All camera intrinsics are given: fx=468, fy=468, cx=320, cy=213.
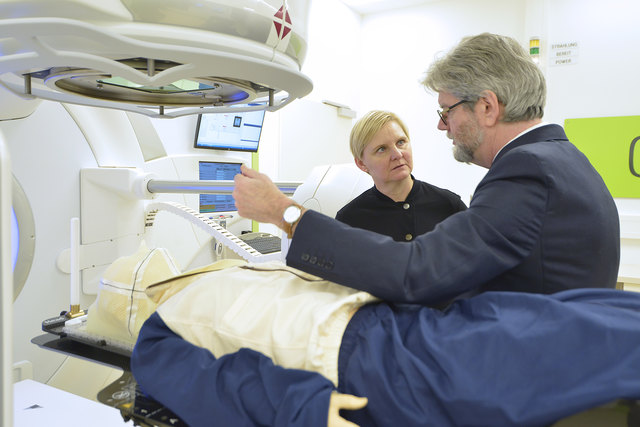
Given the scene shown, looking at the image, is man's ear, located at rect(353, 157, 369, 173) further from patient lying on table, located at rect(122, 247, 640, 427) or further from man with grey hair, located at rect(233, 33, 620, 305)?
patient lying on table, located at rect(122, 247, 640, 427)

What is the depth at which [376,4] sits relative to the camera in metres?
4.54

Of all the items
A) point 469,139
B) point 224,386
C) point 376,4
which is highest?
point 376,4

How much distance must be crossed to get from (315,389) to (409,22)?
176 inches

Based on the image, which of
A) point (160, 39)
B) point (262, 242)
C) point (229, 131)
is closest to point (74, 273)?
point (160, 39)

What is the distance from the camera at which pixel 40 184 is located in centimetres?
172

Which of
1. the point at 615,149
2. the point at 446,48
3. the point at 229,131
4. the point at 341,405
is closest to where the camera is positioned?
the point at 341,405

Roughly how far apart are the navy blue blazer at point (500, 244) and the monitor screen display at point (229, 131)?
89.8 inches

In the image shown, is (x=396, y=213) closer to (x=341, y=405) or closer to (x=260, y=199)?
(x=260, y=199)

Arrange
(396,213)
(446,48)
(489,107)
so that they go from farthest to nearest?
(446,48) < (396,213) < (489,107)

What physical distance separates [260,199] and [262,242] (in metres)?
1.94

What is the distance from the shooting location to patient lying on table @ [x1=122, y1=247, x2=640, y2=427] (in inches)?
25.7

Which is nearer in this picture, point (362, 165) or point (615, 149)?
point (362, 165)

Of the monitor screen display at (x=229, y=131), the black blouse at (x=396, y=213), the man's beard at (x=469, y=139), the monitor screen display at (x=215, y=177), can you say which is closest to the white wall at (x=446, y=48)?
the monitor screen display at (x=229, y=131)

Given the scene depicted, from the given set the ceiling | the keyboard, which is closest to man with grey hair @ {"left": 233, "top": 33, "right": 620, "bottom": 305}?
the keyboard
